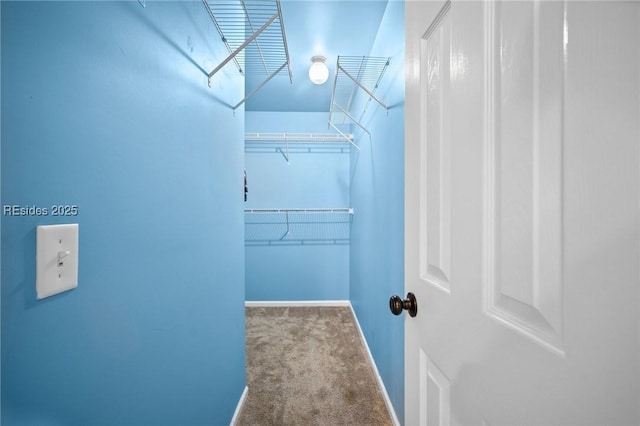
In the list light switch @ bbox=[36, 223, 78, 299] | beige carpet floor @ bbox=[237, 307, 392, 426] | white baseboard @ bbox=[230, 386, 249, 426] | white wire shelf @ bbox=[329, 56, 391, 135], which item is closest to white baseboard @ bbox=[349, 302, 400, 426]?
beige carpet floor @ bbox=[237, 307, 392, 426]

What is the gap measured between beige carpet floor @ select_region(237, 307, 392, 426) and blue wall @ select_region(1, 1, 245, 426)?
556 mm

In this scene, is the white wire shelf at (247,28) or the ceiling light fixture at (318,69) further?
the ceiling light fixture at (318,69)

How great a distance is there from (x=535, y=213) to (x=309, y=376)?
197 cm

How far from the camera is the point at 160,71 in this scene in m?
0.81

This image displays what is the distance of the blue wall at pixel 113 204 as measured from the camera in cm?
45

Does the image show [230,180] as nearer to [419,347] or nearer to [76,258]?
[76,258]

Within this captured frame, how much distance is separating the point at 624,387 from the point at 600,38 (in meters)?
0.37

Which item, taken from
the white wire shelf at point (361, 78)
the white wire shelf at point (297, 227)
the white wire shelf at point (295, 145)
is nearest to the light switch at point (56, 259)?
the white wire shelf at point (361, 78)

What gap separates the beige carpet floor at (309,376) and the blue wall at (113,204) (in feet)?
1.82

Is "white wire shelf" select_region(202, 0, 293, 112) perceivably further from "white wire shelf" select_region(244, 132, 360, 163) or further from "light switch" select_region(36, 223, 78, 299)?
"white wire shelf" select_region(244, 132, 360, 163)

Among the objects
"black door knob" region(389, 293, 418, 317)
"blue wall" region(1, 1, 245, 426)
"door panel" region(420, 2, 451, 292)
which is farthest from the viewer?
"black door knob" region(389, 293, 418, 317)

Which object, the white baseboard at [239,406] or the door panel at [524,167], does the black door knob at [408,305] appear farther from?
the white baseboard at [239,406]

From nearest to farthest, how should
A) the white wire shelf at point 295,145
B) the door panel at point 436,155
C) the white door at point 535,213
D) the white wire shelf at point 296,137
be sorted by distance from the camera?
1. the white door at point 535,213
2. the door panel at point 436,155
3. the white wire shelf at point 296,137
4. the white wire shelf at point 295,145

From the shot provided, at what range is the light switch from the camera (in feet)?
1.51
